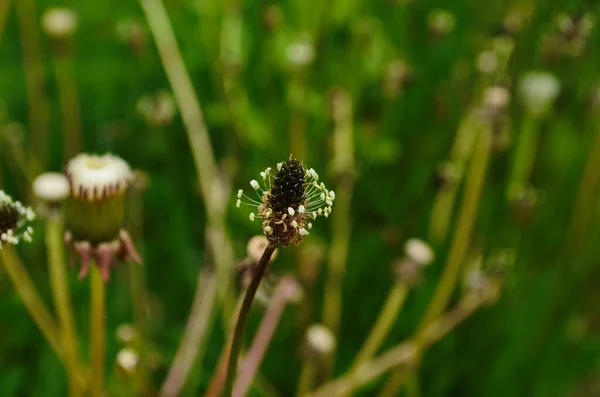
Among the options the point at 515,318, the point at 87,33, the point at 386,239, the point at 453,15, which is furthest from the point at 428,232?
the point at 87,33

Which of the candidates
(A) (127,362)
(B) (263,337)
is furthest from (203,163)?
(A) (127,362)

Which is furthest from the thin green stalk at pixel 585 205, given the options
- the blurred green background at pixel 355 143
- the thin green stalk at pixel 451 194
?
the thin green stalk at pixel 451 194

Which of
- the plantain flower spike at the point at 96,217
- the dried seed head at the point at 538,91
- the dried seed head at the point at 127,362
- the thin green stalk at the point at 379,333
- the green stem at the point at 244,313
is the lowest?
the green stem at the point at 244,313

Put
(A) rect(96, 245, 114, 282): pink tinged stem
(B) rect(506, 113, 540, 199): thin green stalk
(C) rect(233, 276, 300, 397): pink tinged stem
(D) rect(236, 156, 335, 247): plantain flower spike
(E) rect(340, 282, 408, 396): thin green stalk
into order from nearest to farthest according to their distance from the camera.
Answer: (D) rect(236, 156, 335, 247): plantain flower spike < (A) rect(96, 245, 114, 282): pink tinged stem < (C) rect(233, 276, 300, 397): pink tinged stem < (E) rect(340, 282, 408, 396): thin green stalk < (B) rect(506, 113, 540, 199): thin green stalk

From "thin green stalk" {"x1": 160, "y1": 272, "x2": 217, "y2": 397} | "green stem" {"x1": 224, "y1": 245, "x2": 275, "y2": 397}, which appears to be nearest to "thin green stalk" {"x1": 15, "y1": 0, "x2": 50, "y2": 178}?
"thin green stalk" {"x1": 160, "y1": 272, "x2": 217, "y2": 397}

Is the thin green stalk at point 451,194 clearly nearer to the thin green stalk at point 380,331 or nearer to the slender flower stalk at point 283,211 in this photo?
the thin green stalk at point 380,331

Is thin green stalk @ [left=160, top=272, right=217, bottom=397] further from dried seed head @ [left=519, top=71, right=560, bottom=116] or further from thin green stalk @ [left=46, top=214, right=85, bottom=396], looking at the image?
dried seed head @ [left=519, top=71, right=560, bottom=116]

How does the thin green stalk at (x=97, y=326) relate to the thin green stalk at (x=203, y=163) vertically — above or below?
below
